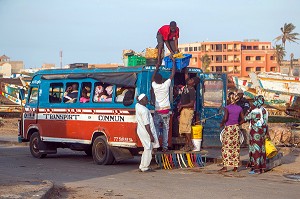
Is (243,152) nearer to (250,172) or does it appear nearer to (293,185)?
(250,172)

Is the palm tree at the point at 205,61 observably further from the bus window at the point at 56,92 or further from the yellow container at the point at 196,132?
the yellow container at the point at 196,132

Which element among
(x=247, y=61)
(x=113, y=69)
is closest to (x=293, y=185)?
(x=113, y=69)

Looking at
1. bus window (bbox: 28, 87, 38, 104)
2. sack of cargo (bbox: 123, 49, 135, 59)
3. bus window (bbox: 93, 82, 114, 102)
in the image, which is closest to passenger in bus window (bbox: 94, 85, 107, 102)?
bus window (bbox: 93, 82, 114, 102)

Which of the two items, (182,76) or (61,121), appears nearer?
(182,76)

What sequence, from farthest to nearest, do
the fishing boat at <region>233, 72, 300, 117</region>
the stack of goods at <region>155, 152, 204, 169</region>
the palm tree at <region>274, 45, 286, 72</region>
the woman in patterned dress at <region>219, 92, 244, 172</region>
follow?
1. the palm tree at <region>274, 45, 286, 72</region>
2. the fishing boat at <region>233, 72, 300, 117</region>
3. the stack of goods at <region>155, 152, 204, 169</region>
4. the woman in patterned dress at <region>219, 92, 244, 172</region>

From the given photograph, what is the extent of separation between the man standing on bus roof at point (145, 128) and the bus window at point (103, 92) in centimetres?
184

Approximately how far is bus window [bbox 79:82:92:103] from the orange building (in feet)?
354

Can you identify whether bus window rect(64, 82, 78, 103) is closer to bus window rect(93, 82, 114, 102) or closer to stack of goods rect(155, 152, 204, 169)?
bus window rect(93, 82, 114, 102)

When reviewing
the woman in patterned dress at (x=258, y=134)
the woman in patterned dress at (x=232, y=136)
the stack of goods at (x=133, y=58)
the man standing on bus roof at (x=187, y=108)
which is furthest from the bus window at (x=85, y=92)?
the woman in patterned dress at (x=258, y=134)

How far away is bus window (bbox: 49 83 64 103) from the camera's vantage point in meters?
18.2

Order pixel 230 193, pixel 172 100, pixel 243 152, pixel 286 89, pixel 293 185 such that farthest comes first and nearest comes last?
pixel 286 89
pixel 243 152
pixel 172 100
pixel 293 185
pixel 230 193

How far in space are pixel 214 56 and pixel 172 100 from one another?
116 metres

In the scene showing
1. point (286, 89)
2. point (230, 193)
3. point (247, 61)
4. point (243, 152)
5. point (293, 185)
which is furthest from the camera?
point (247, 61)

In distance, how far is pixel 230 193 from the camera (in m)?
11.4
